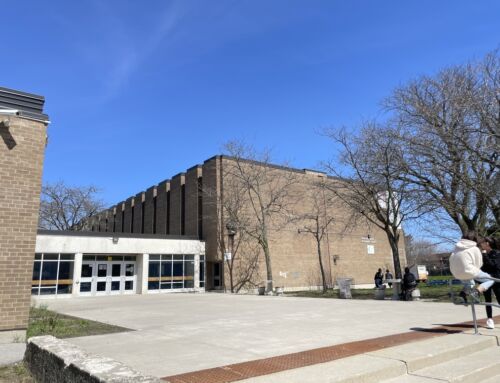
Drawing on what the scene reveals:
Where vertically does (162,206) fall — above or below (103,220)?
below

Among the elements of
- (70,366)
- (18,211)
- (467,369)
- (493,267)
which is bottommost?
(467,369)

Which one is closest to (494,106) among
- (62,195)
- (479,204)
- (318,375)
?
(479,204)

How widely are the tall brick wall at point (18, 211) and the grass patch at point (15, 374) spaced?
237cm

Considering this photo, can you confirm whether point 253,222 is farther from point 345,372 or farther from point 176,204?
point 345,372

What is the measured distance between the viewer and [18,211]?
9039 millimetres

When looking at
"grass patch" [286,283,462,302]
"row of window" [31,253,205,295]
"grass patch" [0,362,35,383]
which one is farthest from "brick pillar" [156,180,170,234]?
"grass patch" [0,362,35,383]

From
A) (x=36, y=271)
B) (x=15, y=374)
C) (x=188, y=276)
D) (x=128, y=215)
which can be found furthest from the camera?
(x=128, y=215)

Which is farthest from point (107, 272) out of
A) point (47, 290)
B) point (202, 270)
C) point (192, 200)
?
point (192, 200)

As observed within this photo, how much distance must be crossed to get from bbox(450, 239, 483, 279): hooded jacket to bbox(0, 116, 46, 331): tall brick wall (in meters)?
8.77

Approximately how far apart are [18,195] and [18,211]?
1.20ft

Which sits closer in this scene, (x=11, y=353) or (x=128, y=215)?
(x=11, y=353)

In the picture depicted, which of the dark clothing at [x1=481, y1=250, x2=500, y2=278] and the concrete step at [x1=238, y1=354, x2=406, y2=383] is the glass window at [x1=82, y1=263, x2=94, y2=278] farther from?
the concrete step at [x1=238, y1=354, x2=406, y2=383]

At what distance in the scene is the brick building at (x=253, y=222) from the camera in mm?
33469

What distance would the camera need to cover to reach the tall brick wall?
8695mm
